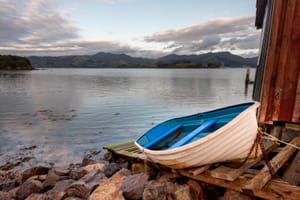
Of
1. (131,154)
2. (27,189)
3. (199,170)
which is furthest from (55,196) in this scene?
(199,170)

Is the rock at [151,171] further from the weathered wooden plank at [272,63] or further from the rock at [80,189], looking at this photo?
the weathered wooden plank at [272,63]

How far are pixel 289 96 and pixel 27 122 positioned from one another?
47.5 ft

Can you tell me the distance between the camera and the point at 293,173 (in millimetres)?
4195

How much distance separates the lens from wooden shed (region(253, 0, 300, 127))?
4.72 m

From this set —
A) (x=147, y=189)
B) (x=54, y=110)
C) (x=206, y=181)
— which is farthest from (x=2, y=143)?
(x=206, y=181)

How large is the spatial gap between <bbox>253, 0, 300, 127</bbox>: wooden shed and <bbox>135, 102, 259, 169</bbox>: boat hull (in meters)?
1.02

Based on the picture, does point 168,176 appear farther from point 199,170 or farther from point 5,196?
point 5,196

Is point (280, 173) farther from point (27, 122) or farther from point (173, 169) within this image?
point (27, 122)

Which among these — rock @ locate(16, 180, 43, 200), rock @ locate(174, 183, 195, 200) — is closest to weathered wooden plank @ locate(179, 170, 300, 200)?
rock @ locate(174, 183, 195, 200)

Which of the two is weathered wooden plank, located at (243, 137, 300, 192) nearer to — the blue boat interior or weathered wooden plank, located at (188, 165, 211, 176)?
weathered wooden plank, located at (188, 165, 211, 176)

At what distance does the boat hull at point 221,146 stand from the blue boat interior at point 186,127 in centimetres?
72

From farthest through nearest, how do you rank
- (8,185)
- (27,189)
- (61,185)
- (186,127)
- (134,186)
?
(8,185), (61,185), (186,127), (27,189), (134,186)

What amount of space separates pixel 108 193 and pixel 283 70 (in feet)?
14.8

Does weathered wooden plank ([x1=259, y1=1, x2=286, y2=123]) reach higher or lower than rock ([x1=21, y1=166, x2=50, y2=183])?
higher
